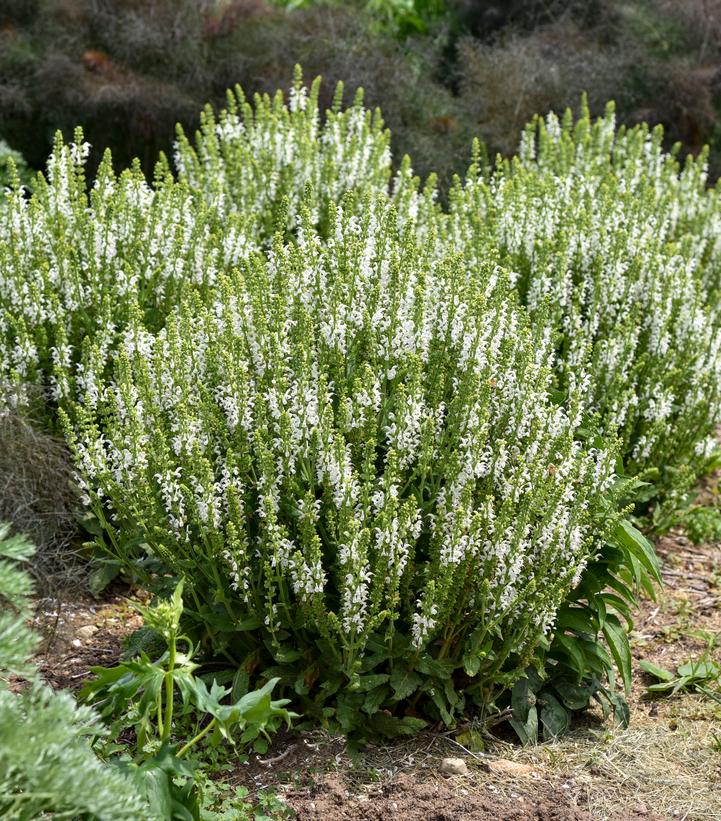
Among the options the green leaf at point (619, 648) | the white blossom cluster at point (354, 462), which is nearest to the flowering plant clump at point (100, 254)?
the white blossom cluster at point (354, 462)

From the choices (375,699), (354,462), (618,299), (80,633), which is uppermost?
(618,299)

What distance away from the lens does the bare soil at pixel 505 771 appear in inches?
114

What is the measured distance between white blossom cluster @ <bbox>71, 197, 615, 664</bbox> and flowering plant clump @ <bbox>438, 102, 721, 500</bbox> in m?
0.54

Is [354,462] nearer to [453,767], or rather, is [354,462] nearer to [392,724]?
[392,724]

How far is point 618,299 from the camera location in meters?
4.81

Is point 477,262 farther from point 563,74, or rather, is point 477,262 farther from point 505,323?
point 563,74

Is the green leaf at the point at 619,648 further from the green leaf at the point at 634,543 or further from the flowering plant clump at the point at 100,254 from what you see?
the flowering plant clump at the point at 100,254

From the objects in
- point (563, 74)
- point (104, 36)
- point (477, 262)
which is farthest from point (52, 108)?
point (477, 262)

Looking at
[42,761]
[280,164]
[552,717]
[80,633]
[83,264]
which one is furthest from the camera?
[280,164]

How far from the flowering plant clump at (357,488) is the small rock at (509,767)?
214mm

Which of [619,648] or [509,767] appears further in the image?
[619,648]

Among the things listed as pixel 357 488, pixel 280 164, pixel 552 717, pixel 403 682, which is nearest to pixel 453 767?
pixel 403 682

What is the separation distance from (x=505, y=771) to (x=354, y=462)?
3.34 feet

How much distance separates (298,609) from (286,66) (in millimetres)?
6987
